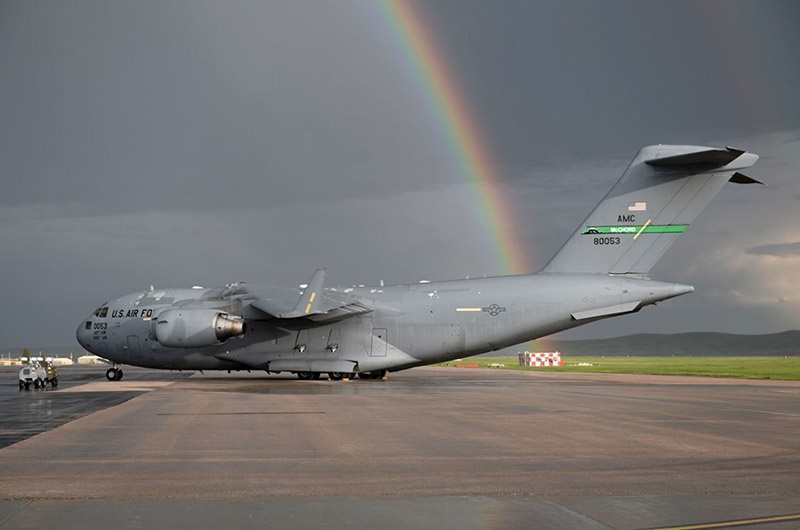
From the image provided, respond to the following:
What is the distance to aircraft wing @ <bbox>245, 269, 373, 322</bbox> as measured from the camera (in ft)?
118

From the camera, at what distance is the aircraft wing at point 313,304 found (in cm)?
3597

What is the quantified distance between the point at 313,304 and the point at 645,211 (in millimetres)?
14608

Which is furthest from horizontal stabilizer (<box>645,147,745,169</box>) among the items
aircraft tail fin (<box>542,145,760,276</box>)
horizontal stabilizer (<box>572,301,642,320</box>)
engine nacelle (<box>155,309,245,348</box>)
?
engine nacelle (<box>155,309,245,348</box>)

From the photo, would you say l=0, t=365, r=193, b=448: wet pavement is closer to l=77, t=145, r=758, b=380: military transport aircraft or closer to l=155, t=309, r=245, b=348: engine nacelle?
l=155, t=309, r=245, b=348: engine nacelle

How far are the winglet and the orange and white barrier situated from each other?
41.5m

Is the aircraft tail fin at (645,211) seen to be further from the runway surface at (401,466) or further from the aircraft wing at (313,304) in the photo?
the runway surface at (401,466)

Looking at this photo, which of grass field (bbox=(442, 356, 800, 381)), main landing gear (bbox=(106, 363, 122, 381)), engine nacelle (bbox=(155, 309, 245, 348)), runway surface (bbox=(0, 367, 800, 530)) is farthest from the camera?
grass field (bbox=(442, 356, 800, 381))

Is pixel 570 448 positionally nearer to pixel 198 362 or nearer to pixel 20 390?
pixel 20 390

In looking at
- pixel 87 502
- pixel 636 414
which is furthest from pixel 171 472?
pixel 636 414

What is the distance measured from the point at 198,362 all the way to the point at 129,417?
20.8 metres

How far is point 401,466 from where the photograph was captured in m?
12.1

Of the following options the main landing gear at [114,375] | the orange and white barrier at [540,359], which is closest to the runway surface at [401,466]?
the main landing gear at [114,375]

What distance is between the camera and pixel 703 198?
36.5 m

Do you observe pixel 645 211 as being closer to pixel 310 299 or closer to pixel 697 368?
pixel 310 299
